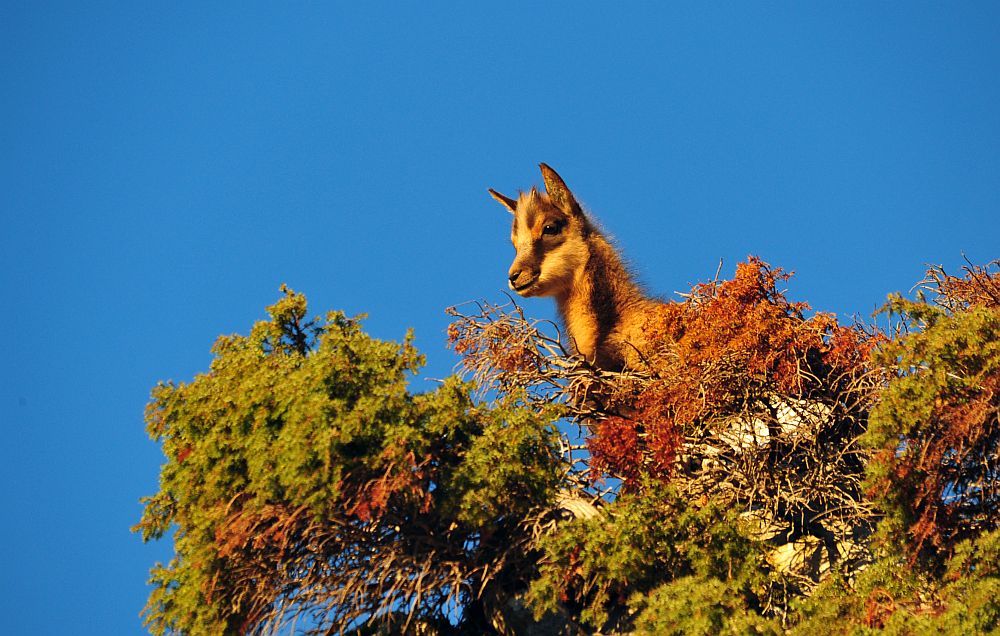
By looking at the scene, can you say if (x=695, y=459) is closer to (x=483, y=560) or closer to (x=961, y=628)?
(x=483, y=560)

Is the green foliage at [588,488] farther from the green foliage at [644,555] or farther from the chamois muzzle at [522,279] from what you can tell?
the chamois muzzle at [522,279]

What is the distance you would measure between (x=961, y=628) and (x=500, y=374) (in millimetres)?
7133

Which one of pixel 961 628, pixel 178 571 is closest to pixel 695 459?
pixel 961 628

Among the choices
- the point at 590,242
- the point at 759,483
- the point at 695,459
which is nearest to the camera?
the point at 759,483

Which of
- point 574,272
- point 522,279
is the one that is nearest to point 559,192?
point 574,272

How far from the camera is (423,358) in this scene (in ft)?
50.3

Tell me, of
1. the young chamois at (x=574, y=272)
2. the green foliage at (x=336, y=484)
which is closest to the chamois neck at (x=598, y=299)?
the young chamois at (x=574, y=272)

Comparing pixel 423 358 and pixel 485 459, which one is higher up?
pixel 423 358

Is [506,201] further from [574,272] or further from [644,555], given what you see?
[644,555]

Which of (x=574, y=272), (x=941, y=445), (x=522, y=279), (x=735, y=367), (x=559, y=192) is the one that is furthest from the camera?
(x=559, y=192)

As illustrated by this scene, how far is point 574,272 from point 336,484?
711 cm

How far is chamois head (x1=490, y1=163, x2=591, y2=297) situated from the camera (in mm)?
19688

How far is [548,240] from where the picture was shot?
2000cm

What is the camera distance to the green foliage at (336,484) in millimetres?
14344
